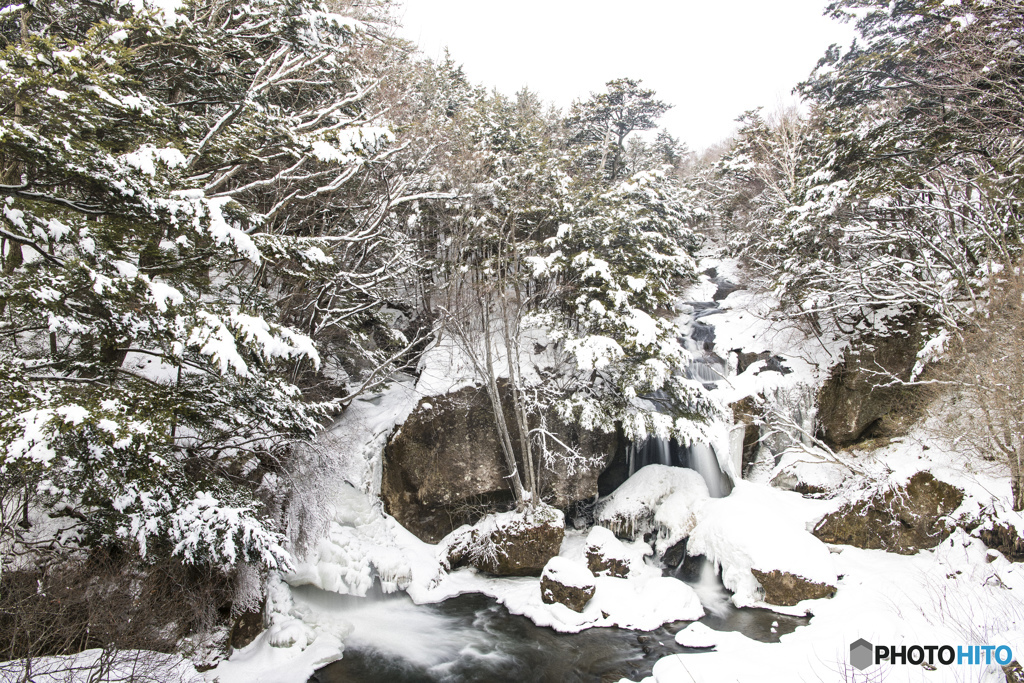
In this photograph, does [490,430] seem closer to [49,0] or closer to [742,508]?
[742,508]

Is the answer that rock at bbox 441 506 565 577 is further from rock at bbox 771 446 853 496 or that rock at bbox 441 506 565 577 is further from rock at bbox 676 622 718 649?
rock at bbox 771 446 853 496

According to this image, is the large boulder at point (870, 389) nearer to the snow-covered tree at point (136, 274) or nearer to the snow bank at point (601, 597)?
the snow bank at point (601, 597)

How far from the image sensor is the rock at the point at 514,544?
35.1ft

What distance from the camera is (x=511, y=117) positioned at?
1473cm

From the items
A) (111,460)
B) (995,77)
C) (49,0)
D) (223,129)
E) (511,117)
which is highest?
(511,117)

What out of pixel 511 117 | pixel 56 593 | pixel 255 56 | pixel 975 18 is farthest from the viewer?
pixel 511 117

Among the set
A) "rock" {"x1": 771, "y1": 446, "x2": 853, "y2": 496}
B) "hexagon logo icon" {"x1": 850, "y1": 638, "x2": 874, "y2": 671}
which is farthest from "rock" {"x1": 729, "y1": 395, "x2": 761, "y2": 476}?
"hexagon logo icon" {"x1": 850, "y1": 638, "x2": 874, "y2": 671}

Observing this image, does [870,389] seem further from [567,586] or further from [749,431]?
[567,586]

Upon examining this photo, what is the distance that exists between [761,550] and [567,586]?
13.6 ft

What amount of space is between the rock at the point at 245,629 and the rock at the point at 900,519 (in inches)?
455

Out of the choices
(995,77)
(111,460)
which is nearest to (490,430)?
(111,460)

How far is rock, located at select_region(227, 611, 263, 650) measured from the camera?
7.67 m

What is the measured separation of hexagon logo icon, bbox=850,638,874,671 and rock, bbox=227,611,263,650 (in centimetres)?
926

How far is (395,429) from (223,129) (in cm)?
771
